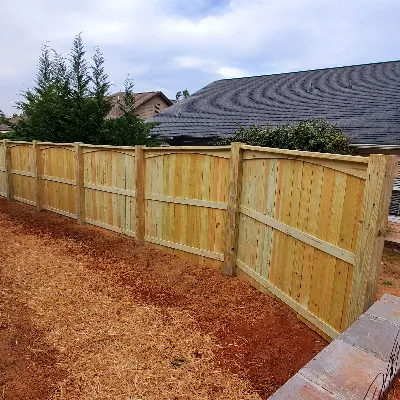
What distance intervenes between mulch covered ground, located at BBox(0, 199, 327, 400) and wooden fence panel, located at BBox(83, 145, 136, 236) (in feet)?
4.20

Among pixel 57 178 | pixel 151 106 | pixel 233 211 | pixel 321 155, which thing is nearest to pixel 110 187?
pixel 57 178

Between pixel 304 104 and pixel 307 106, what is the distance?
26cm

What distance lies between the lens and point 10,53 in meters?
17.6

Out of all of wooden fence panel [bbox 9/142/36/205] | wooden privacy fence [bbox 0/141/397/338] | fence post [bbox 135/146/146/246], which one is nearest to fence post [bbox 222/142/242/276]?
wooden privacy fence [bbox 0/141/397/338]

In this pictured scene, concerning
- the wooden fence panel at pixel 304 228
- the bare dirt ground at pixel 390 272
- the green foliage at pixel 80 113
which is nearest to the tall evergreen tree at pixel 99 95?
the green foliage at pixel 80 113

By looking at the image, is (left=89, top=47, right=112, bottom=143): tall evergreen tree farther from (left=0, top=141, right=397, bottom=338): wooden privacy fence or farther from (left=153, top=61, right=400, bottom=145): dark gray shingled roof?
(left=0, top=141, right=397, bottom=338): wooden privacy fence

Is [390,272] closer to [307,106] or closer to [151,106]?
[307,106]

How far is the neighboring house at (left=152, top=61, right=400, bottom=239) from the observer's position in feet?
28.1

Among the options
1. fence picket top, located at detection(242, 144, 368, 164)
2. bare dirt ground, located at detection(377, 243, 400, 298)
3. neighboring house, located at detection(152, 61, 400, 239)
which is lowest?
bare dirt ground, located at detection(377, 243, 400, 298)

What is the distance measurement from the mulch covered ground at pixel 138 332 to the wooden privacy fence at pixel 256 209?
391mm

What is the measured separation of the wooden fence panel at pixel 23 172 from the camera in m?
8.94

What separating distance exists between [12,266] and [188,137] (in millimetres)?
7836

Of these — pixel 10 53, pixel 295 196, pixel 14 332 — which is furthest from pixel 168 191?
pixel 10 53

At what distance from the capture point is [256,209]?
4.22 m
